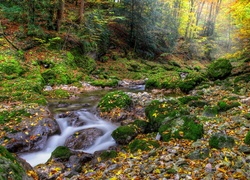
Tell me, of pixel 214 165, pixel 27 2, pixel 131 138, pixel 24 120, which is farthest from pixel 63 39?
pixel 214 165

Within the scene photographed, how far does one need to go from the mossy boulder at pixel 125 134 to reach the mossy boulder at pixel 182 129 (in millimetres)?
926

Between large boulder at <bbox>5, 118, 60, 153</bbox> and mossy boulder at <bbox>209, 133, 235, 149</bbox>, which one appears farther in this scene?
large boulder at <bbox>5, 118, 60, 153</bbox>

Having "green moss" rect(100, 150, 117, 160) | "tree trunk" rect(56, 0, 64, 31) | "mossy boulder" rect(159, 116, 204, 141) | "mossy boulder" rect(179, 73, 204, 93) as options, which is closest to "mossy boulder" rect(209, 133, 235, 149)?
"mossy boulder" rect(159, 116, 204, 141)

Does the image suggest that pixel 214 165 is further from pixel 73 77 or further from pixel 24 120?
pixel 73 77

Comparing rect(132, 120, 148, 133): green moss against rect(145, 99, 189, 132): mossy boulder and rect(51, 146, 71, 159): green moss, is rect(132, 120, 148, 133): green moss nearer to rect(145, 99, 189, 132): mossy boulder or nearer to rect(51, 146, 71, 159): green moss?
rect(145, 99, 189, 132): mossy boulder

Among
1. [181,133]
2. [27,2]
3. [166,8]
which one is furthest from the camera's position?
[166,8]

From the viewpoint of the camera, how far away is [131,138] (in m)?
6.26

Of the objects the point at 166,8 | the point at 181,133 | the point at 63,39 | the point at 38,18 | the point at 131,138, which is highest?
the point at 166,8

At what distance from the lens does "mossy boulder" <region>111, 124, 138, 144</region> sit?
628 centimetres

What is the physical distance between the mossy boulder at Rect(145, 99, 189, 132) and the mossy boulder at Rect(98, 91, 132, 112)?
76.8 inches

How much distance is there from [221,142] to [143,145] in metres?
→ 1.85

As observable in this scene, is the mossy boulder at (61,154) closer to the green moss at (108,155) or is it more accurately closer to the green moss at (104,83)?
the green moss at (108,155)

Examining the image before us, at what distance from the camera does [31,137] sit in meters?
6.43

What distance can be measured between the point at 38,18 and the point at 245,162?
1588 cm
